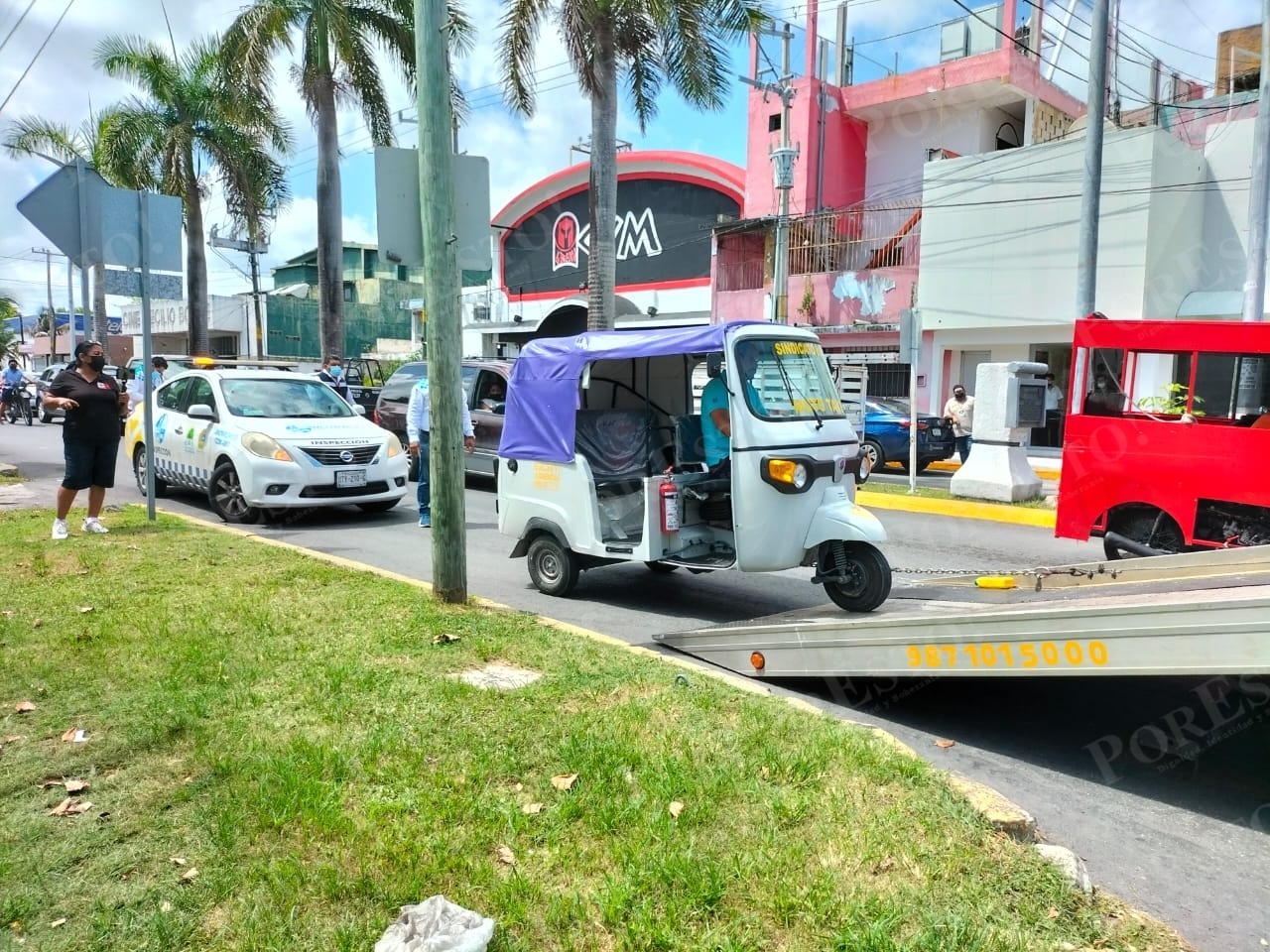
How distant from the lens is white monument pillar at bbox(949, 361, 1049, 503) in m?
12.9

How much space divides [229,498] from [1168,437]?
924cm

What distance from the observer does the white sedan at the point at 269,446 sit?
994cm

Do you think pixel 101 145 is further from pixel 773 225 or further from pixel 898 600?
pixel 898 600

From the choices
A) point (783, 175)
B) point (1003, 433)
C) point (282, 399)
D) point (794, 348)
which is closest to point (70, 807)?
point (794, 348)

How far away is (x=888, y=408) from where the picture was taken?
19.1 metres

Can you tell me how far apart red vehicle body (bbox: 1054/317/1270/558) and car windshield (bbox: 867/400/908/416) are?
33.4 ft

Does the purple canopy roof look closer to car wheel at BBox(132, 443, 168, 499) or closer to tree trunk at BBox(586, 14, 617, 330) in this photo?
A: car wheel at BBox(132, 443, 168, 499)

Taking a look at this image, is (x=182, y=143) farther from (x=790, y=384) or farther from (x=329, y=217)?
(x=790, y=384)

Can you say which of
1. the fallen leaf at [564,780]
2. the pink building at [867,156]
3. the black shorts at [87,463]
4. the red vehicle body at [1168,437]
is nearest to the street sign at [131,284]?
the black shorts at [87,463]

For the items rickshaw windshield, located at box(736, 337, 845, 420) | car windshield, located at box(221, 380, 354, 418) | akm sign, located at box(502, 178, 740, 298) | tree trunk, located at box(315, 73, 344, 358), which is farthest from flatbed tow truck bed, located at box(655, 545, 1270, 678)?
akm sign, located at box(502, 178, 740, 298)

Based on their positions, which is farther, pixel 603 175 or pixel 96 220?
pixel 603 175

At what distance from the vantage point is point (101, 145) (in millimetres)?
25844

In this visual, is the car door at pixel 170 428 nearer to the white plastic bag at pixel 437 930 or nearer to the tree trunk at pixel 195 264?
the white plastic bag at pixel 437 930

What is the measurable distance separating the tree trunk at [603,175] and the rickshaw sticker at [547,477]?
9731 mm
